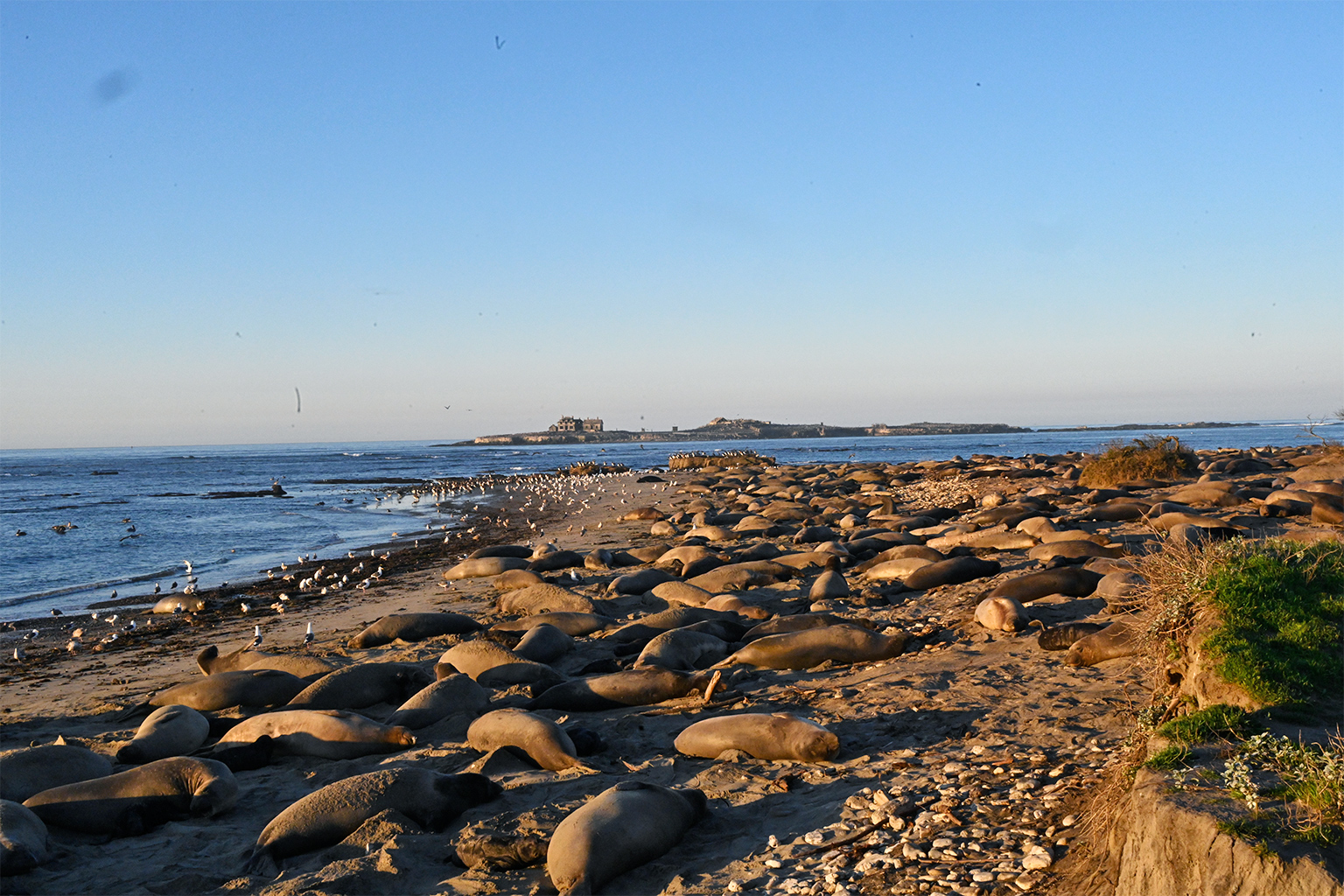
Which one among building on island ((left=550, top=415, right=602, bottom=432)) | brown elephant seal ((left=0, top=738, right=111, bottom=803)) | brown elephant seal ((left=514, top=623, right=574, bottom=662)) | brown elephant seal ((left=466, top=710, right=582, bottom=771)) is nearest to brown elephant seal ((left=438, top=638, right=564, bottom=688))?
brown elephant seal ((left=514, top=623, right=574, bottom=662))

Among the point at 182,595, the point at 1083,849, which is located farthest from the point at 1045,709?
the point at 182,595

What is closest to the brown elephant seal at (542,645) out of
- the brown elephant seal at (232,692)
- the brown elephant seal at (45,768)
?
the brown elephant seal at (232,692)

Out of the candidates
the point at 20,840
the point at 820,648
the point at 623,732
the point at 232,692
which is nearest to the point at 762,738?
the point at 623,732

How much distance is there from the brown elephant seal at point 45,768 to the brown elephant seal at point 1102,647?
7062mm

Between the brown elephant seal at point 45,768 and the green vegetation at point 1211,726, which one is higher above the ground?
the green vegetation at point 1211,726

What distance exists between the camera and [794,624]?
344 inches

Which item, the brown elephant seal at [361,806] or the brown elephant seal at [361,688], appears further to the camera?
the brown elephant seal at [361,688]

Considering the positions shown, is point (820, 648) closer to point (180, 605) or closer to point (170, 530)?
point (180, 605)

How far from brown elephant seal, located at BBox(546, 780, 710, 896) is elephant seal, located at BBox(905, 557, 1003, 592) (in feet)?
22.5

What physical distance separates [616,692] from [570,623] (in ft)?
9.91

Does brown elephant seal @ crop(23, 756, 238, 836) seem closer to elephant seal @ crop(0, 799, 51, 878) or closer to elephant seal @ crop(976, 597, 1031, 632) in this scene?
elephant seal @ crop(0, 799, 51, 878)

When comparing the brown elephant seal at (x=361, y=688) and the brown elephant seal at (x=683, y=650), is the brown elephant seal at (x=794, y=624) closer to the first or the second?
the brown elephant seal at (x=683, y=650)

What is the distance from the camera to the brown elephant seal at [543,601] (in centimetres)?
1134

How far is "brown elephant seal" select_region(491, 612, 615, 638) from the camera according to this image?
1012 centimetres
